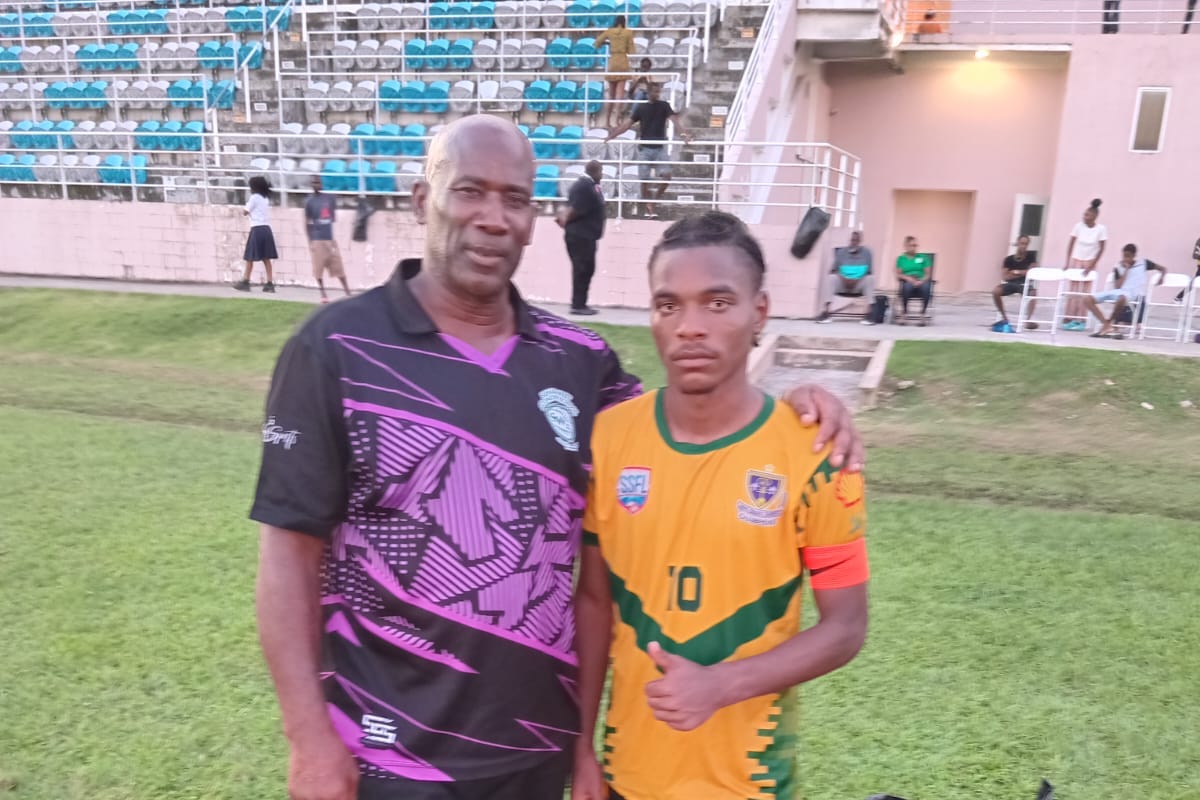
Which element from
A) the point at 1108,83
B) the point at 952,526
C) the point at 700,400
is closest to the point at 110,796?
the point at 700,400

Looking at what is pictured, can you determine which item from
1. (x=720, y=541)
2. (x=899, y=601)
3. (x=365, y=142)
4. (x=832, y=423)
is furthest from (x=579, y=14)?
(x=720, y=541)

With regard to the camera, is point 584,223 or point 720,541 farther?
point 584,223

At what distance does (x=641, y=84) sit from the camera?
14344 millimetres

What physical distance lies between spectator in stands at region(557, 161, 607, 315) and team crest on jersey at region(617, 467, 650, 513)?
9.82 meters

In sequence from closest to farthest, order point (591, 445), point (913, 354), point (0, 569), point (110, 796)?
point (591, 445)
point (110, 796)
point (0, 569)
point (913, 354)

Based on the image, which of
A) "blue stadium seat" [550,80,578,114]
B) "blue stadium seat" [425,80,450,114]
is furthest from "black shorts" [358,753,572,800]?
"blue stadium seat" [425,80,450,114]

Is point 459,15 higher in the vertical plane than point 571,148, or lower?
higher

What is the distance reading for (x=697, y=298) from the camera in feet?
5.69

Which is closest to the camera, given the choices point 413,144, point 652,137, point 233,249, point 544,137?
point 652,137

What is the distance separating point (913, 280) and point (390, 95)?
9697 millimetres

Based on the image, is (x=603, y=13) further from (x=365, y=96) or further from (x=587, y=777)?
(x=587, y=777)

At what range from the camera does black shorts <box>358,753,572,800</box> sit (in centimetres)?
172

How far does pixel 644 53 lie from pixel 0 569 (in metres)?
13.2

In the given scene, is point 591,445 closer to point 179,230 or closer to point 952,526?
point 952,526
